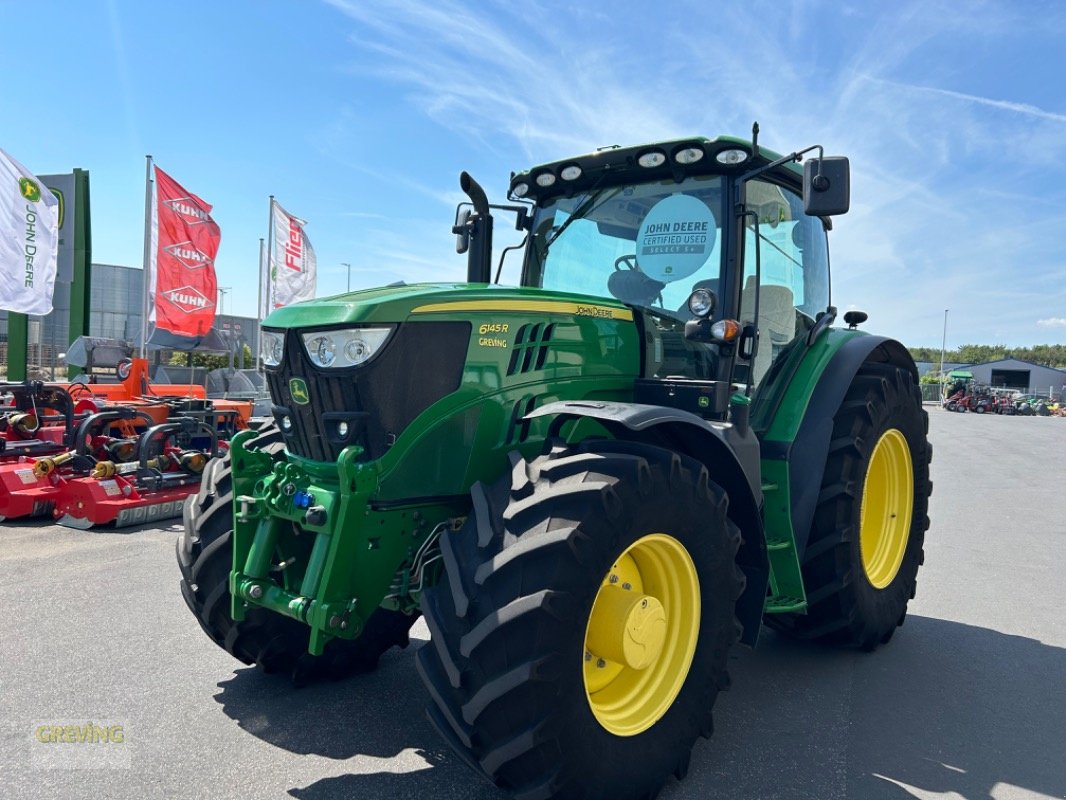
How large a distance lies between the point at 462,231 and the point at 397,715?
103 inches

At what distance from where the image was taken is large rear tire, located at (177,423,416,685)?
Answer: 3.30 m

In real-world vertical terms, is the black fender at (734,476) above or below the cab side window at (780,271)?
below

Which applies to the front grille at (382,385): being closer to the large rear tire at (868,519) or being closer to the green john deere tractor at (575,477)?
the green john deere tractor at (575,477)

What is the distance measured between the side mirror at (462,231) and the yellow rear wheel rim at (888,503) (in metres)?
2.74

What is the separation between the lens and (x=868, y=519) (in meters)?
4.79

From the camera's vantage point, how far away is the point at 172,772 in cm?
279

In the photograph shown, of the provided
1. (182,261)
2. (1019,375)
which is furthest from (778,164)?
(1019,375)

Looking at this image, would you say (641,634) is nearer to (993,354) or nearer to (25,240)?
(25,240)

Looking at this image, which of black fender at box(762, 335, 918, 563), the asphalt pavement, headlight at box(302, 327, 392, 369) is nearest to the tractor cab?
black fender at box(762, 335, 918, 563)

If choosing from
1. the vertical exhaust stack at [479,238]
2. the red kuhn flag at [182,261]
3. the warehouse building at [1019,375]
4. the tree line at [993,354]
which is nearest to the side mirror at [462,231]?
the vertical exhaust stack at [479,238]

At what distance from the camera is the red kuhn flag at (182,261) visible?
13.1 m

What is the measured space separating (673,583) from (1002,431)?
88.6 ft

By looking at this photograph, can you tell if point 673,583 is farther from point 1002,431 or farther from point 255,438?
point 1002,431

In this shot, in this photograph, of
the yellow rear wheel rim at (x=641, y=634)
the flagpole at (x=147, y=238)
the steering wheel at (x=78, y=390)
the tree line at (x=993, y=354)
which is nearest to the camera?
the yellow rear wheel rim at (x=641, y=634)
